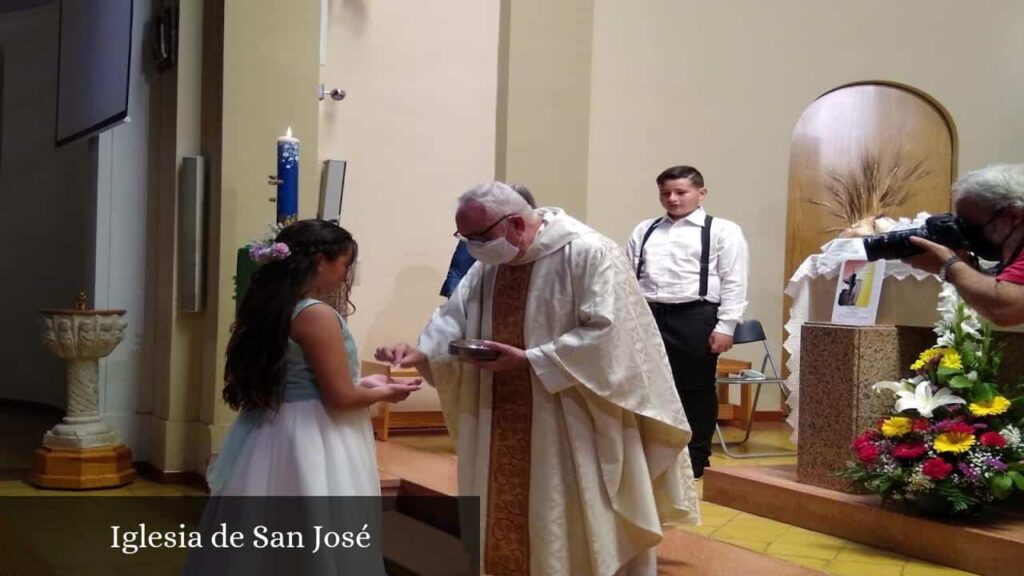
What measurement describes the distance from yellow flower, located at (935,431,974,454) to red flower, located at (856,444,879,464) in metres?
0.24

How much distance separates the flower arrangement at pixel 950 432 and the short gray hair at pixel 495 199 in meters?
Answer: 1.96

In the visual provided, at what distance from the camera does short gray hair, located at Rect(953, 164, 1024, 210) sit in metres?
3.07

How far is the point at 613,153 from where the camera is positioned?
789cm

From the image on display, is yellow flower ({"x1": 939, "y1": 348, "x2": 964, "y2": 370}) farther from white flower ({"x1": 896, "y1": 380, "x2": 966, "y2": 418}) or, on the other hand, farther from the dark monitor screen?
the dark monitor screen

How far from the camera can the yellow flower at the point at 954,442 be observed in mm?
4000

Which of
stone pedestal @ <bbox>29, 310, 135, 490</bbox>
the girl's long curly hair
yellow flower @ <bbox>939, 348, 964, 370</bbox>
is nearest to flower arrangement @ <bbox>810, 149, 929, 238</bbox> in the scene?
yellow flower @ <bbox>939, 348, 964, 370</bbox>

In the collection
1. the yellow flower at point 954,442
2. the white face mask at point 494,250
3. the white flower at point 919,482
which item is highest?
the white face mask at point 494,250

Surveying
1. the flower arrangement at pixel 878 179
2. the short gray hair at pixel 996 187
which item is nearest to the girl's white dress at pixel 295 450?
the short gray hair at pixel 996 187

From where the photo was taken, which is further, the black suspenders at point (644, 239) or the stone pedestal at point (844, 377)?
the black suspenders at point (644, 239)

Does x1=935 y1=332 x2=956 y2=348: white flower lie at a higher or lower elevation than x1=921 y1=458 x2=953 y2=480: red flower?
higher

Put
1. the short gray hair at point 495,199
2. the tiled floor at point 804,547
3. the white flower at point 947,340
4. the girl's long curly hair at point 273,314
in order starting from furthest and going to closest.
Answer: the white flower at point 947,340 → the tiled floor at point 804,547 → the short gray hair at point 495,199 → the girl's long curly hair at point 273,314

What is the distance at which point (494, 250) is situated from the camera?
3260 millimetres

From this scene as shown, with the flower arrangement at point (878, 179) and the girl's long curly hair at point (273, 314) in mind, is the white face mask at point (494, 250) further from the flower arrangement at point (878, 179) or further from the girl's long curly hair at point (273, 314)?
the flower arrangement at point (878, 179)

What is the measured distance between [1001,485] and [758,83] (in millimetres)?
4951
